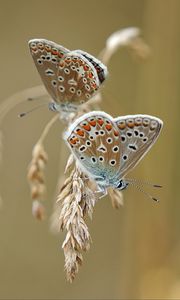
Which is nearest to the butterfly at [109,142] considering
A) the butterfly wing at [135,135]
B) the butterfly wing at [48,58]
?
the butterfly wing at [135,135]

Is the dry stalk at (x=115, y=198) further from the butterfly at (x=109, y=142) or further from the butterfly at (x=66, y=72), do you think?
the butterfly at (x=66, y=72)

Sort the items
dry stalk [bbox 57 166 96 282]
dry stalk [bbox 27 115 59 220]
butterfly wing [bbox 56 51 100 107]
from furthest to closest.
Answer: dry stalk [bbox 27 115 59 220] → butterfly wing [bbox 56 51 100 107] → dry stalk [bbox 57 166 96 282]

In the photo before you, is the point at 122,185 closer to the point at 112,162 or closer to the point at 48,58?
Answer: the point at 112,162

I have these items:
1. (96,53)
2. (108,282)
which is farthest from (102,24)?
(108,282)

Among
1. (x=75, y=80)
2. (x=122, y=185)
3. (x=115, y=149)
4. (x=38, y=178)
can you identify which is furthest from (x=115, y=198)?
(x=75, y=80)

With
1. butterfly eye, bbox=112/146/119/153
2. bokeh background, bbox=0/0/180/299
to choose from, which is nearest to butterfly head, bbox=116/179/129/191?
butterfly eye, bbox=112/146/119/153

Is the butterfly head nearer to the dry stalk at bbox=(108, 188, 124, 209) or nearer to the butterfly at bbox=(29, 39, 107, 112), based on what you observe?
the dry stalk at bbox=(108, 188, 124, 209)

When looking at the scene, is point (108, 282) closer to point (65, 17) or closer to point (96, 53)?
point (96, 53)
